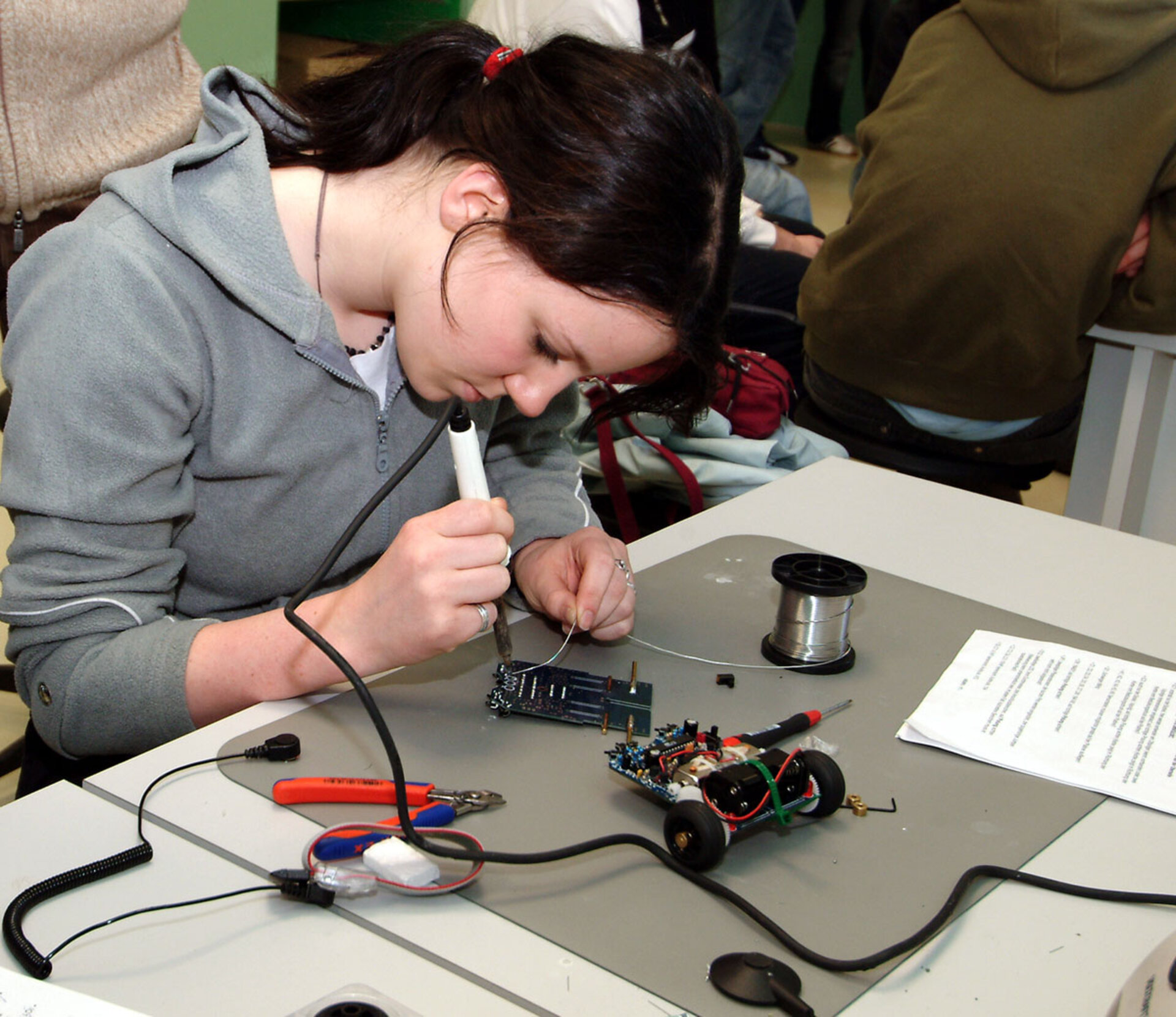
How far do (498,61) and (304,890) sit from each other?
0.69 m

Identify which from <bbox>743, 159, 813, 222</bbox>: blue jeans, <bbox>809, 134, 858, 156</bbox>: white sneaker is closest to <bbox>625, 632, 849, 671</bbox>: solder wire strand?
<bbox>743, 159, 813, 222</bbox>: blue jeans

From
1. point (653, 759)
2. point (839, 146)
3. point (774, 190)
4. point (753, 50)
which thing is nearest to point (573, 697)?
point (653, 759)

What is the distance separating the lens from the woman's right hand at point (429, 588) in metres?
0.83

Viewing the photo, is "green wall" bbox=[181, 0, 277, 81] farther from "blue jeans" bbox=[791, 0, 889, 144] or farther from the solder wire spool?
"blue jeans" bbox=[791, 0, 889, 144]

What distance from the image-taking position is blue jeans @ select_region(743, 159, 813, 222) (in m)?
3.44

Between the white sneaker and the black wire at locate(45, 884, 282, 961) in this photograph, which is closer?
the black wire at locate(45, 884, 282, 961)

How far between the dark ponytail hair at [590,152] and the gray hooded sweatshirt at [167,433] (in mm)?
121

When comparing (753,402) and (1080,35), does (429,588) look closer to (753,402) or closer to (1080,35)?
(753,402)

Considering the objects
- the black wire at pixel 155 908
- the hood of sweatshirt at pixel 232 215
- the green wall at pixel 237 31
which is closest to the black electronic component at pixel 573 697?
the black wire at pixel 155 908

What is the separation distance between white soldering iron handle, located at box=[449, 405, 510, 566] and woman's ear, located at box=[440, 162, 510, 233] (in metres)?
0.15

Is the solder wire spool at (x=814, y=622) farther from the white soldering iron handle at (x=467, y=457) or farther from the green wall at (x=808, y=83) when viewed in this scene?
the green wall at (x=808, y=83)

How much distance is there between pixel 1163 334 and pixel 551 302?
4.32 feet

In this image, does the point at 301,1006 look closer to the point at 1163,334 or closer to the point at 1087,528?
the point at 1087,528

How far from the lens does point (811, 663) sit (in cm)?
96
